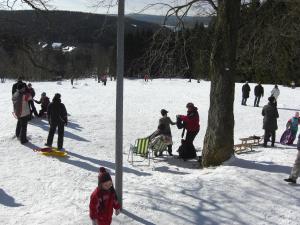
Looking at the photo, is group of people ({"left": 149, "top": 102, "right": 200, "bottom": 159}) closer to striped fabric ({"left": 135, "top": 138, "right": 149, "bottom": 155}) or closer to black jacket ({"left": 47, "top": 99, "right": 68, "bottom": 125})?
striped fabric ({"left": 135, "top": 138, "right": 149, "bottom": 155})

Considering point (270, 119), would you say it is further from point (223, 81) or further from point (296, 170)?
point (296, 170)

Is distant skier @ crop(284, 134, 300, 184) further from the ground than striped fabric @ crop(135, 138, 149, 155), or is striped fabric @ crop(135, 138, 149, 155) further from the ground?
distant skier @ crop(284, 134, 300, 184)

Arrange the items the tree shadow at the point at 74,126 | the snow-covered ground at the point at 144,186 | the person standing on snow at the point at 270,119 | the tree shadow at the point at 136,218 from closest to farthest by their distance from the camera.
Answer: the tree shadow at the point at 136,218 → the snow-covered ground at the point at 144,186 → the person standing on snow at the point at 270,119 → the tree shadow at the point at 74,126

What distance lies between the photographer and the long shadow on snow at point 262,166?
9.46 m

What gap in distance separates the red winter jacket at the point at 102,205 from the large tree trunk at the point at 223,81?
4.79 meters

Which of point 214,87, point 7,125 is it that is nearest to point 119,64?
point 214,87

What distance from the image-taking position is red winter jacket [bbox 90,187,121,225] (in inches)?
233

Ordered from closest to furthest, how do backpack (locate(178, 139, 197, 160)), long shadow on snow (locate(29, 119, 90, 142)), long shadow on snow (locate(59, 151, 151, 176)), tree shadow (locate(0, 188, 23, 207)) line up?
1. tree shadow (locate(0, 188, 23, 207))
2. long shadow on snow (locate(59, 151, 151, 176))
3. backpack (locate(178, 139, 197, 160))
4. long shadow on snow (locate(29, 119, 90, 142))

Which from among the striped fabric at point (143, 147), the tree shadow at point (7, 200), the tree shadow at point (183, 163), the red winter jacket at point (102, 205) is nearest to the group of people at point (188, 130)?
the tree shadow at point (183, 163)

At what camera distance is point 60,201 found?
27.9ft

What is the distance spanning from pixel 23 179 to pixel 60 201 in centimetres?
201

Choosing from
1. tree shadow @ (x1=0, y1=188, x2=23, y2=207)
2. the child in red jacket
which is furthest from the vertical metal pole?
tree shadow @ (x1=0, y1=188, x2=23, y2=207)

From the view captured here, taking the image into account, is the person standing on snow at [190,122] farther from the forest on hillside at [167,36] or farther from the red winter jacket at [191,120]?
the forest on hillside at [167,36]

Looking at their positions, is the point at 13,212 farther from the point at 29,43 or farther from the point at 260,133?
the point at 260,133
